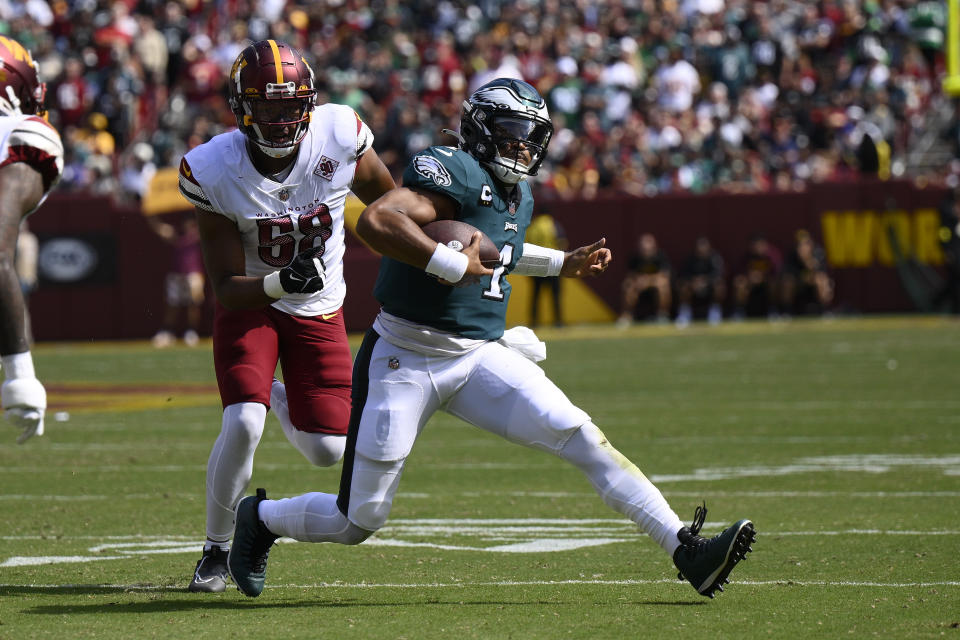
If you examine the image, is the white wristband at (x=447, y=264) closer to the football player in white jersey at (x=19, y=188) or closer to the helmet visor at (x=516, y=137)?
the helmet visor at (x=516, y=137)

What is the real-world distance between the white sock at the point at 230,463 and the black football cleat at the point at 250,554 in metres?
0.24

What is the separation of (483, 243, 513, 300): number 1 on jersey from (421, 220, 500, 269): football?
0.29 feet

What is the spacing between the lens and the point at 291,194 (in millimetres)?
5352

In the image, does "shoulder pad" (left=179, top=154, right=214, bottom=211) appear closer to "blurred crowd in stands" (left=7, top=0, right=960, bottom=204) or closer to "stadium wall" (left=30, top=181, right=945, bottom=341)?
"stadium wall" (left=30, top=181, right=945, bottom=341)

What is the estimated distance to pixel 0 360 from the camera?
4012mm

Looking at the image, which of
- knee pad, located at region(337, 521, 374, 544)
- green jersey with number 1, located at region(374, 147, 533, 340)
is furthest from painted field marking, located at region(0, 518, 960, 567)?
green jersey with number 1, located at region(374, 147, 533, 340)

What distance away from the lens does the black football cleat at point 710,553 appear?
4.47 m

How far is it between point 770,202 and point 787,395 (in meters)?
9.30

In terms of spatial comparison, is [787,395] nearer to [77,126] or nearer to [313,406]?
[313,406]

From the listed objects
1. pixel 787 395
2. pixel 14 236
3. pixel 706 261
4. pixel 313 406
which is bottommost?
pixel 706 261

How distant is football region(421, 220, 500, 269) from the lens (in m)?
4.63

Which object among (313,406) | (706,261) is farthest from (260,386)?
(706,261)

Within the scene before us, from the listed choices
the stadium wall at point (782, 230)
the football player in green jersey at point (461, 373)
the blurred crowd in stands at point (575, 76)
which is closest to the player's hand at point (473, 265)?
the football player in green jersey at point (461, 373)

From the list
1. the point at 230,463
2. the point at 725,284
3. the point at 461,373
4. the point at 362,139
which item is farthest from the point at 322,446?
the point at 725,284
